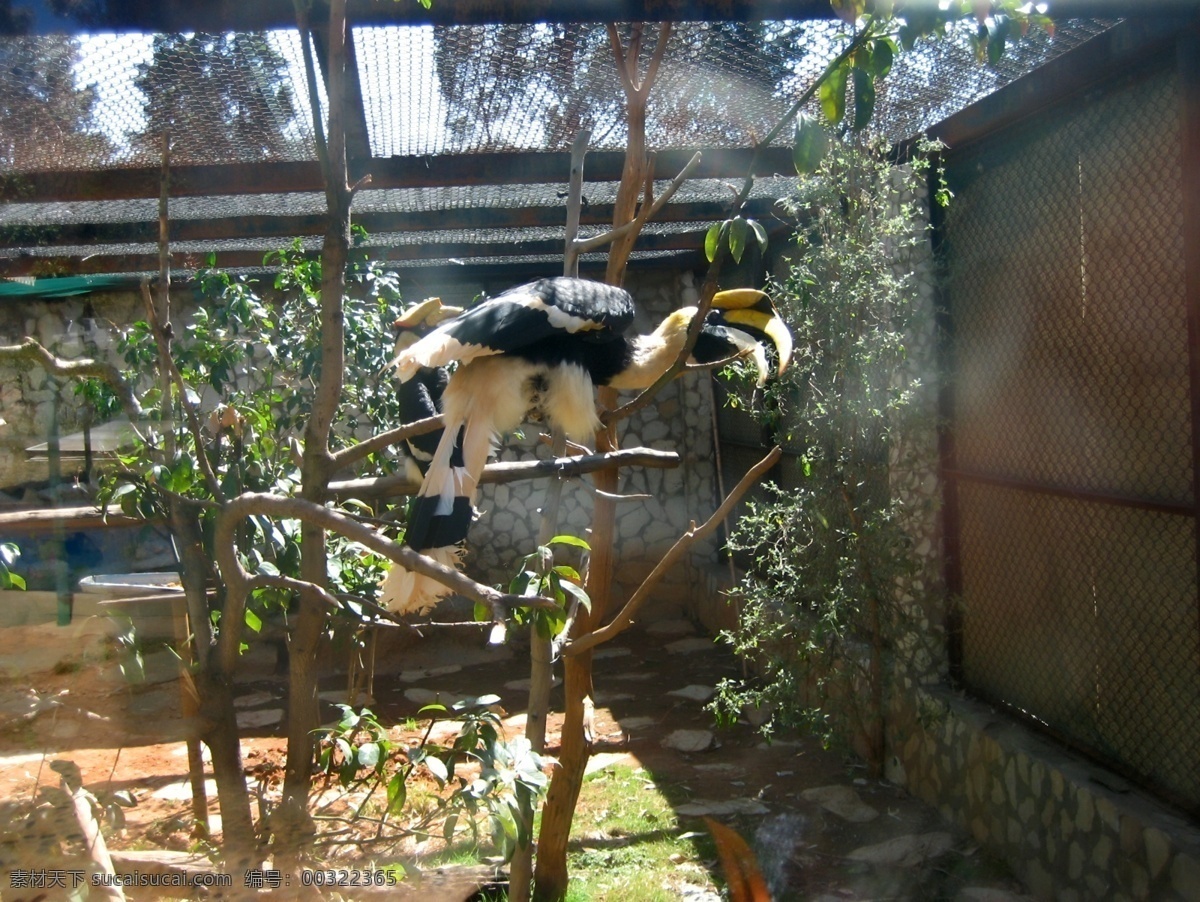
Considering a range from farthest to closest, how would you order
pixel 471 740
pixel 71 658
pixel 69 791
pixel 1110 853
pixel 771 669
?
1. pixel 771 669
2. pixel 71 658
3. pixel 1110 853
4. pixel 69 791
5. pixel 471 740

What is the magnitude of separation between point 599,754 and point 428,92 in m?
3.07

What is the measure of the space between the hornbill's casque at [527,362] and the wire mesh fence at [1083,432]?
844 millimetres

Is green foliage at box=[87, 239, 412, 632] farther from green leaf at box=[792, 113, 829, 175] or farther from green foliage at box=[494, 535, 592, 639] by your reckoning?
green leaf at box=[792, 113, 829, 175]

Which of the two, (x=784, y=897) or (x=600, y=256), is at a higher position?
(x=600, y=256)

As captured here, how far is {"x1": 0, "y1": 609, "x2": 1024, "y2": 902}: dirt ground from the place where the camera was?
296 cm

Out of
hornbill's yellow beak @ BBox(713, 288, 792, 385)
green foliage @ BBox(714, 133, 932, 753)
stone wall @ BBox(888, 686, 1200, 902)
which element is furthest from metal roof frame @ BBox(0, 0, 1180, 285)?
stone wall @ BBox(888, 686, 1200, 902)

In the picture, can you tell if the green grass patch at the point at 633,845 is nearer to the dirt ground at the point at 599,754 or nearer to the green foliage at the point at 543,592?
the dirt ground at the point at 599,754

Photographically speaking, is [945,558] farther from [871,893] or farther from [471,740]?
[471,740]

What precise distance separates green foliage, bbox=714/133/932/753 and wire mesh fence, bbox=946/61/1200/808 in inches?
9.0

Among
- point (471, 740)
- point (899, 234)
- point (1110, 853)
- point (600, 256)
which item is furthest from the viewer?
point (600, 256)

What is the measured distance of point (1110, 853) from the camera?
2.91 meters

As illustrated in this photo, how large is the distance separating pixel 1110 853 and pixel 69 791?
270 centimetres

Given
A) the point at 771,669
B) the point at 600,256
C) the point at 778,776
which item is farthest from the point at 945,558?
the point at 600,256

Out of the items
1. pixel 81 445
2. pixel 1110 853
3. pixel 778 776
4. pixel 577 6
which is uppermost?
pixel 577 6
